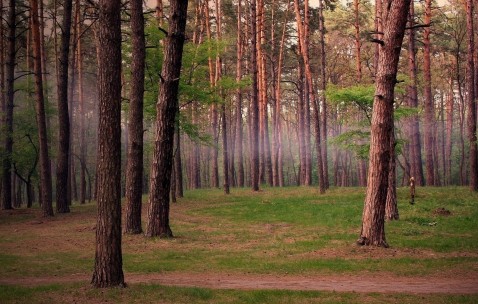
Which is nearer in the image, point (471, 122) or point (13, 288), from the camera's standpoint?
point (13, 288)

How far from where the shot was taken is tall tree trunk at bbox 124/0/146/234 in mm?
15406

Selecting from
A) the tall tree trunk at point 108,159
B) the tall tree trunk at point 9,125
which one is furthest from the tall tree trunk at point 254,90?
the tall tree trunk at point 108,159

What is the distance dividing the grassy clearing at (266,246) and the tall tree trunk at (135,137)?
0.90m

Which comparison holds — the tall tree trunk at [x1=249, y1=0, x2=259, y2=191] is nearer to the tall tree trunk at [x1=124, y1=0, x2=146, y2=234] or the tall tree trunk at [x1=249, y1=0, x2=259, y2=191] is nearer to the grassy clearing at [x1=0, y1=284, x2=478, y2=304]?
the tall tree trunk at [x1=124, y1=0, x2=146, y2=234]

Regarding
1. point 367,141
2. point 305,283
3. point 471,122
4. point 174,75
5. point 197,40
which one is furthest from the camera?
point 197,40

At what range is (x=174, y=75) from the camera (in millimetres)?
13734

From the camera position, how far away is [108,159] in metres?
8.37

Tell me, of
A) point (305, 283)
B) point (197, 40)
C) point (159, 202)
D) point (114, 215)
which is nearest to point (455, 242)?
point (305, 283)

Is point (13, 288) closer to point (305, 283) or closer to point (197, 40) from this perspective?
point (305, 283)

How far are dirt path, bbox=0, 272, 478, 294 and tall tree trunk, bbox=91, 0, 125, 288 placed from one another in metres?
0.99

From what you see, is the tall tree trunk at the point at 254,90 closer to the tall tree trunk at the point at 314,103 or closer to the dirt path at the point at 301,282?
the tall tree trunk at the point at 314,103

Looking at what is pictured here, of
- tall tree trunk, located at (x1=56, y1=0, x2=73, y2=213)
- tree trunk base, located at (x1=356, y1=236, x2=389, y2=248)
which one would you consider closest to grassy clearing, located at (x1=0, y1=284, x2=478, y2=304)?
tree trunk base, located at (x1=356, y1=236, x2=389, y2=248)

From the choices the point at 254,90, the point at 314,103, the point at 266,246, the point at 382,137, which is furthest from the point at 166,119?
the point at 254,90

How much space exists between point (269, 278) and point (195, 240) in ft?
17.4
